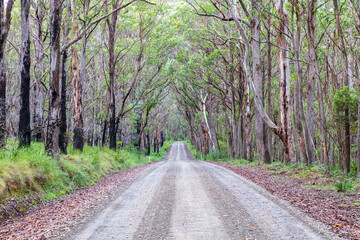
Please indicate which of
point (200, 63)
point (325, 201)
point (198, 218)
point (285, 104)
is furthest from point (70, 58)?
point (325, 201)

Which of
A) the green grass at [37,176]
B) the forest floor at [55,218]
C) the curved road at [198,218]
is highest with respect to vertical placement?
the green grass at [37,176]

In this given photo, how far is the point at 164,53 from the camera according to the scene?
29.0 metres

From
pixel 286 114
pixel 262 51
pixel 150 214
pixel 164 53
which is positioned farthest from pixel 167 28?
pixel 150 214

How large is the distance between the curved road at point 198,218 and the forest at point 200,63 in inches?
182

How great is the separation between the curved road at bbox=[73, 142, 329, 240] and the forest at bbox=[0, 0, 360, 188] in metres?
4.61

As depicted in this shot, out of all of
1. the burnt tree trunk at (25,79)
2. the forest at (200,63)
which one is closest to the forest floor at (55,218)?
the forest at (200,63)

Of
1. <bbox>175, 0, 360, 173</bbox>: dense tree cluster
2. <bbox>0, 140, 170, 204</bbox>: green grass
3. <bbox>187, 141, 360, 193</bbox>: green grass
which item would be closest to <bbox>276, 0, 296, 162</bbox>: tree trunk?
<bbox>175, 0, 360, 173</bbox>: dense tree cluster

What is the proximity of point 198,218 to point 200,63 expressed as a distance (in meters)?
23.0

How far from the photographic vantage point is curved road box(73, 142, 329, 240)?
15.6 feet

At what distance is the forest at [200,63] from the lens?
37.1 feet

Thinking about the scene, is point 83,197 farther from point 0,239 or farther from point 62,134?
point 62,134

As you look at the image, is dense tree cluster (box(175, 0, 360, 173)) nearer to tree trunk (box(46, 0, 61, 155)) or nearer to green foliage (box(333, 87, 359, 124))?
green foliage (box(333, 87, 359, 124))

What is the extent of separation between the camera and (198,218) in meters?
5.68

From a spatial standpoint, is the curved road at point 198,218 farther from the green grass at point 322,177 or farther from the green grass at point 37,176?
the green grass at point 322,177
